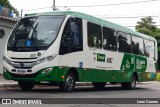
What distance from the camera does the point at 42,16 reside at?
1512cm

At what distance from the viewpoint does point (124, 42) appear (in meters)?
20.2

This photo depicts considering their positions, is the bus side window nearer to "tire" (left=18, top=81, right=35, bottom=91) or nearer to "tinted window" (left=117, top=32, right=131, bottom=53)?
"tire" (left=18, top=81, right=35, bottom=91)

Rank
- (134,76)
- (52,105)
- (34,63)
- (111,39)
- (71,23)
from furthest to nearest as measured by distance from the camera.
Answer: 1. (134,76)
2. (111,39)
3. (71,23)
4. (34,63)
5. (52,105)

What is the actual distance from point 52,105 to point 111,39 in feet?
28.8

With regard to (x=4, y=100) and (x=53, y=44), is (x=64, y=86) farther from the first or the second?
(x=4, y=100)

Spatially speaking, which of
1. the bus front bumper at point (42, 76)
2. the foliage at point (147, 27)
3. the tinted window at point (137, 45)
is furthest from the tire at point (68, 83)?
the foliage at point (147, 27)

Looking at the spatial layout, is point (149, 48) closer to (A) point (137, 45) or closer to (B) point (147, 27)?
(A) point (137, 45)

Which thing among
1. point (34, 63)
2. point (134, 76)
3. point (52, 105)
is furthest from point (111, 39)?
point (52, 105)

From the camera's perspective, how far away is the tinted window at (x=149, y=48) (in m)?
23.3

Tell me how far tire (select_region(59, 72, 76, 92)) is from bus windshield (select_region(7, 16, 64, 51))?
1595 millimetres

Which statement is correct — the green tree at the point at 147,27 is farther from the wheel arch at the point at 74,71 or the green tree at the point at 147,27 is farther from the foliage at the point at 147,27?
the wheel arch at the point at 74,71

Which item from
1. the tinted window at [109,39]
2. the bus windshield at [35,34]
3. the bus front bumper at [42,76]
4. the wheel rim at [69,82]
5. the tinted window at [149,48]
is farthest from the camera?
the tinted window at [149,48]

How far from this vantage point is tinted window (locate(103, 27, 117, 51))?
702 inches

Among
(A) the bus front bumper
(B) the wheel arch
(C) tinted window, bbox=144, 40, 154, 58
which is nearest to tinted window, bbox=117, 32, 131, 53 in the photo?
(C) tinted window, bbox=144, 40, 154, 58
